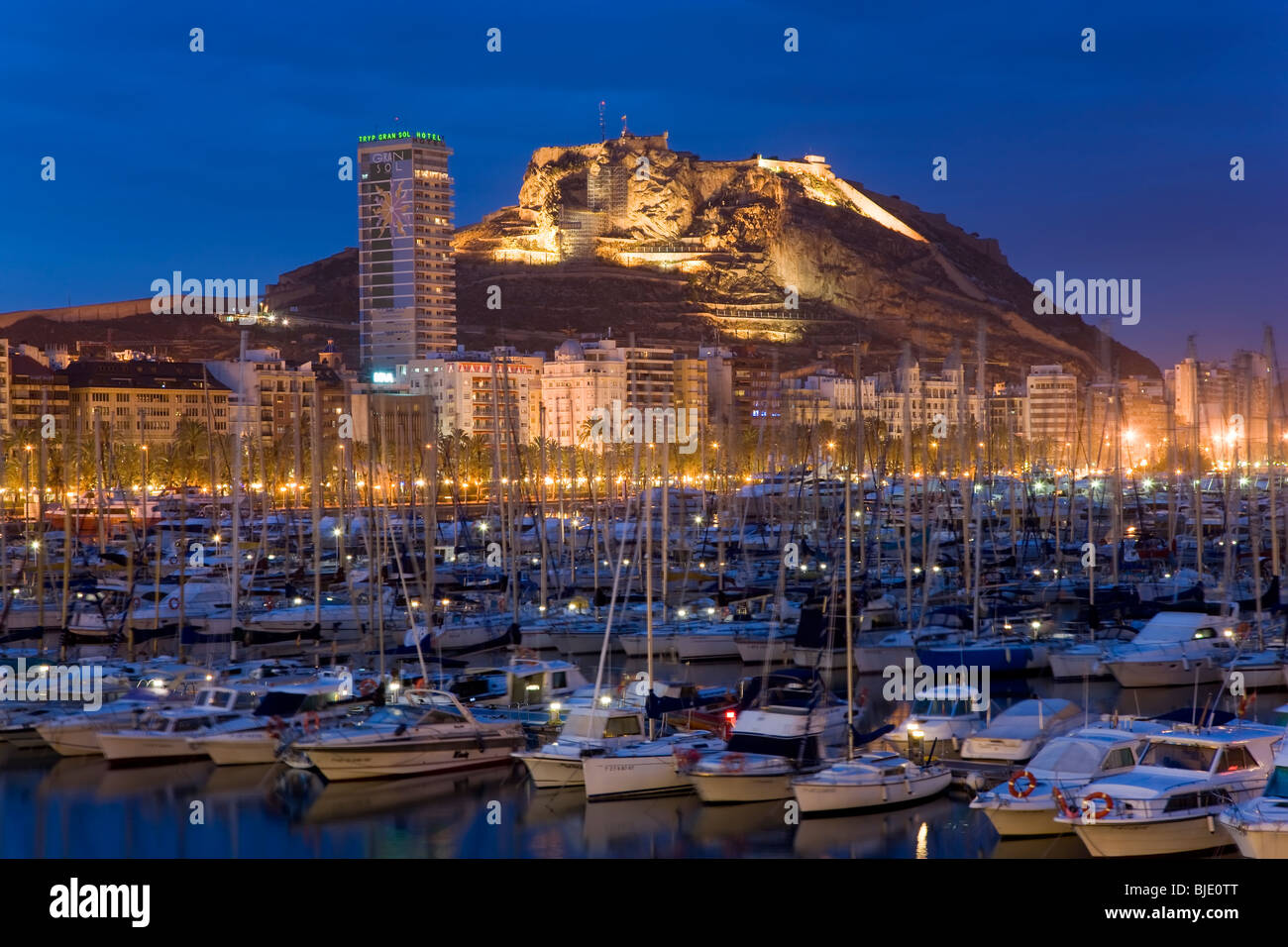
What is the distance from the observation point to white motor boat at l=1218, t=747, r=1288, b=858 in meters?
13.9

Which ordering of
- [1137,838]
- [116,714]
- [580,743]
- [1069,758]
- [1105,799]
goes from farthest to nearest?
1. [116,714]
2. [580,743]
3. [1069,758]
4. [1105,799]
5. [1137,838]

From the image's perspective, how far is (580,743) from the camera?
20.3m

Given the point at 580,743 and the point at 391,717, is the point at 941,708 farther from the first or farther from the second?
the point at 391,717

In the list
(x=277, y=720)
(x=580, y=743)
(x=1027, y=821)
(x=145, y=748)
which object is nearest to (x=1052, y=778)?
(x=1027, y=821)

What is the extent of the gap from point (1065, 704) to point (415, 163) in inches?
6212

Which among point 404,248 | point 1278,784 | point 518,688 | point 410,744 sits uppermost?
point 404,248

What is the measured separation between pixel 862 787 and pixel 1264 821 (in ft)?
17.6

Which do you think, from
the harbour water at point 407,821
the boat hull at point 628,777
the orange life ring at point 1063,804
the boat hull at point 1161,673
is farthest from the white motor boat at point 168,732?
the boat hull at point 1161,673

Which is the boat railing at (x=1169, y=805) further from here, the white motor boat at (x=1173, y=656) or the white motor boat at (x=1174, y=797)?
the white motor boat at (x=1173, y=656)

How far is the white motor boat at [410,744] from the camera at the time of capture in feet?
69.4

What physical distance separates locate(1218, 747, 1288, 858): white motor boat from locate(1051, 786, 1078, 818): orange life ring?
1.44 metres
